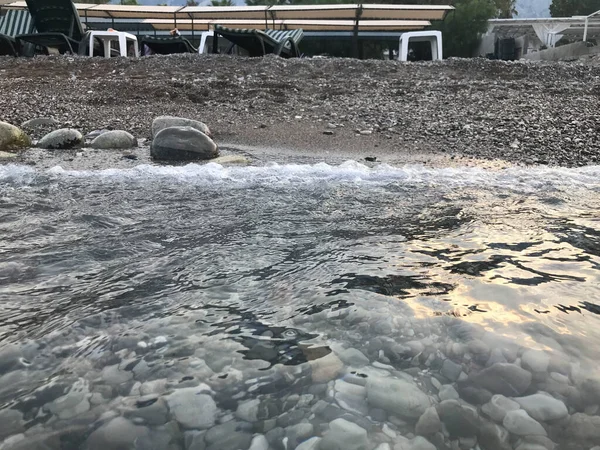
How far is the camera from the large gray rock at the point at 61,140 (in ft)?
18.2

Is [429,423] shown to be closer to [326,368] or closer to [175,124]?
[326,368]

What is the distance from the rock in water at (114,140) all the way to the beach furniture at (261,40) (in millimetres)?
5217

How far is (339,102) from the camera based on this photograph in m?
7.14

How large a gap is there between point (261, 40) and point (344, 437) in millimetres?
10409

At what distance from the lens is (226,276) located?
6.19 feet

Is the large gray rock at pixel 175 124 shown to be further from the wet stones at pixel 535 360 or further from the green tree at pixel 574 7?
the green tree at pixel 574 7

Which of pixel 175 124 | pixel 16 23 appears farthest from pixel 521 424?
pixel 16 23

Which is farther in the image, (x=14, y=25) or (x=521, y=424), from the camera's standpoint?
(x=14, y=25)

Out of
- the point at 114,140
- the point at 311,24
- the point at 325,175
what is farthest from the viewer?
the point at 311,24

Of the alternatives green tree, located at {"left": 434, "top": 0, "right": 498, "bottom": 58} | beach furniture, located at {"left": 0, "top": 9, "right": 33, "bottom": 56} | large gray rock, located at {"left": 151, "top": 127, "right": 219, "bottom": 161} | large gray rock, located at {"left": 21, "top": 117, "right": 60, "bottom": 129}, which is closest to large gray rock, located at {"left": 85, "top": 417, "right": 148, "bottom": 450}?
large gray rock, located at {"left": 151, "top": 127, "right": 219, "bottom": 161}

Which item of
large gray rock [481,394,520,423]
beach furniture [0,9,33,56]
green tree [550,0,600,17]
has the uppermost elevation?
green tree [550,0,600,17]

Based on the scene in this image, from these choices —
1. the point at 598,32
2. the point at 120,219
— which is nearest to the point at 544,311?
the point at 120,219

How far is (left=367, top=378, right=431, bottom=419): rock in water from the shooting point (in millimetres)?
1095

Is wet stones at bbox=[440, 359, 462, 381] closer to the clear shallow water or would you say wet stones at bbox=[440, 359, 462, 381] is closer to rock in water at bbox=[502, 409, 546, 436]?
the clear shallow water
